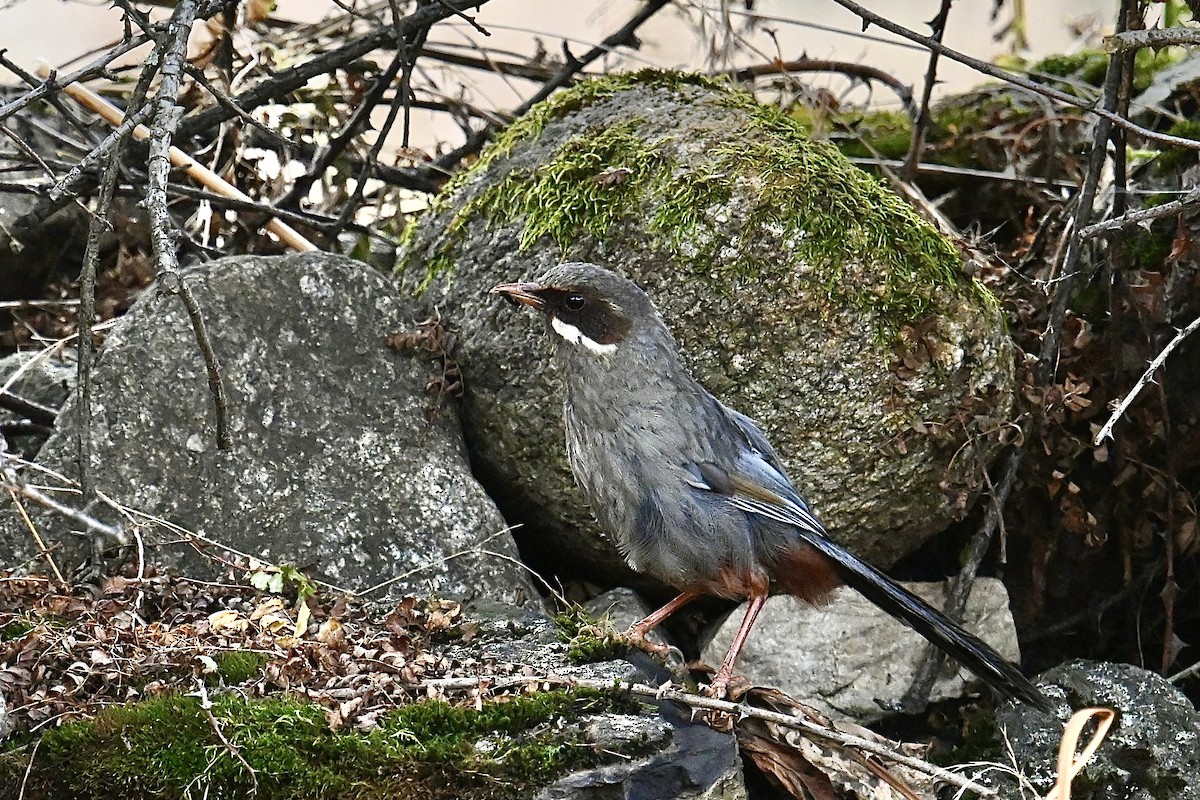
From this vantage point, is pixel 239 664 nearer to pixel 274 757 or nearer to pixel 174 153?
pixel 274 757

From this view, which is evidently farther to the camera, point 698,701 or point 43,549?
point 43,549

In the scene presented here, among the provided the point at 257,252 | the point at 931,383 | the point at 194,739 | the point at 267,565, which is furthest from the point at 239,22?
the point at 194,739

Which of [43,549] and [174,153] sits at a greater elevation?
[174,153]

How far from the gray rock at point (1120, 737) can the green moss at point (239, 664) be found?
2.45 m

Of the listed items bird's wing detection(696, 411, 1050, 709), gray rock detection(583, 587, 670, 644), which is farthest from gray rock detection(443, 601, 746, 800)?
gray rock detection(583, 587, 670, 644)

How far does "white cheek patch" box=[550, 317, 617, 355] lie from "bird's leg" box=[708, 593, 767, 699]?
100 centimetres

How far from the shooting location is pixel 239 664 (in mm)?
3439

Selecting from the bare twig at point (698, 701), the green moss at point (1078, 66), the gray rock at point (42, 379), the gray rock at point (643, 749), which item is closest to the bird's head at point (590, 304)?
the gray rock at point (643, 749)

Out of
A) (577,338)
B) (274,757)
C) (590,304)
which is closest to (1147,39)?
(590,304)

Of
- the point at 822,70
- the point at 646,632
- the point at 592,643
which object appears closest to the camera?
the point at 592,643

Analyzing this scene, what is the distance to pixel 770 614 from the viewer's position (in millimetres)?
4832

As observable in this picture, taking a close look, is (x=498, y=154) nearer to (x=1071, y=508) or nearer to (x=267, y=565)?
(x=267, y=565)

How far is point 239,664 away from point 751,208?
8.21ft

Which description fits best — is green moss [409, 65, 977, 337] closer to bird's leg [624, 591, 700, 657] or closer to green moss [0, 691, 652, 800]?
bird's leg [624, 591, 700, 657]
